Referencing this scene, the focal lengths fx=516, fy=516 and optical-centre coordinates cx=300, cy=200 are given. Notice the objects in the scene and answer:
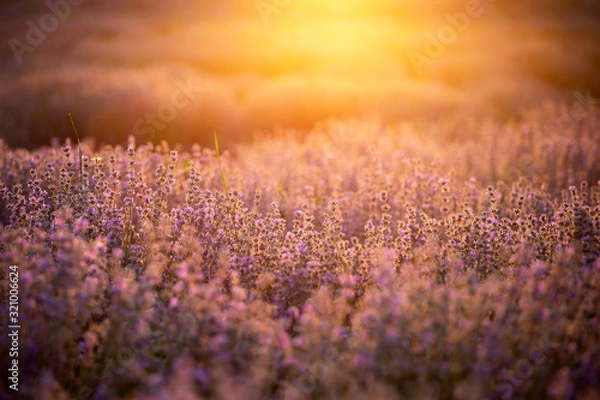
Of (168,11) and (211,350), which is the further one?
(168,11)

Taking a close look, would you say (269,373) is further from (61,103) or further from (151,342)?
(61,103)

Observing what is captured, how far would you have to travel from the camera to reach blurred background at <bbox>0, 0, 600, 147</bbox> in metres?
9.80

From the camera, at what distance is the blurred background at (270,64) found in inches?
386

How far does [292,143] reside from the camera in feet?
22.7

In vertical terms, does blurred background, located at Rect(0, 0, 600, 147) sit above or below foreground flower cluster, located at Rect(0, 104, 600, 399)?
above

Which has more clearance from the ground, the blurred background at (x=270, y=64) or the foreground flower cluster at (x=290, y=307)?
the blurred background at (x=270, y=64)

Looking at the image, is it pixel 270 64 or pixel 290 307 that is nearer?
pixel 290 307

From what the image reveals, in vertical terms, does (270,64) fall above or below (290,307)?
A: above

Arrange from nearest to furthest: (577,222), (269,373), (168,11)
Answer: (269,373) < (577,222) < (168,11)

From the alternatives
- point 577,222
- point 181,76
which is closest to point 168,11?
point 181,76

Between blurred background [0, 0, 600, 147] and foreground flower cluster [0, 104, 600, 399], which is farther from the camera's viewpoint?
blurred background [0, 0, 600, 147]

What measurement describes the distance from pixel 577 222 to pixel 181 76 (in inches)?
418

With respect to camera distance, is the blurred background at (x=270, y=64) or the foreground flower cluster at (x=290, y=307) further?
the blurred background at (x=270, y=64)

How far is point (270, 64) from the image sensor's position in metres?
17.1
